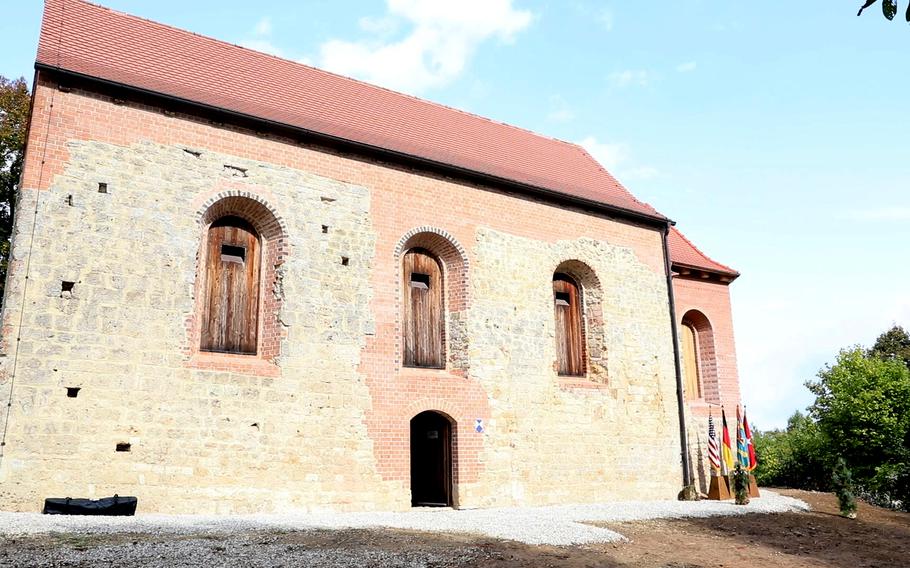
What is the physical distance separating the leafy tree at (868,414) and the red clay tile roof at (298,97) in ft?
21.1

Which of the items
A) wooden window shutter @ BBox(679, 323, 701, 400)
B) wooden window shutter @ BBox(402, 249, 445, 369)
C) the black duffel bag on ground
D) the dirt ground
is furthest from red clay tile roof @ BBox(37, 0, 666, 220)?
the dirt ground

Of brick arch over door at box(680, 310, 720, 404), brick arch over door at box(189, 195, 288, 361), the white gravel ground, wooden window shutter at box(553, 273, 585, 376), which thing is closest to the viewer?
the white gravel ground

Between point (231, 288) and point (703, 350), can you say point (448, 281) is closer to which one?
point (231, 288)

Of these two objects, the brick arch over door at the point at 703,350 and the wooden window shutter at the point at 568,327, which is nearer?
the wooden window shutter at the point at 568,327

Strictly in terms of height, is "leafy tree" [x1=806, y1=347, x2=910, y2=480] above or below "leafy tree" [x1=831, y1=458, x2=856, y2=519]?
above

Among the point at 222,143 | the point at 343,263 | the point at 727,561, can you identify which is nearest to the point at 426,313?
the point at 343,263

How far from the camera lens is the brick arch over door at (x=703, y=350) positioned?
18.1 meters

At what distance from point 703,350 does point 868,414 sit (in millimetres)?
4003

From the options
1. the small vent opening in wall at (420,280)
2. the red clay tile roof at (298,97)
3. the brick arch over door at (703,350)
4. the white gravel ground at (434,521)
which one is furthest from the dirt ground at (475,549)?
the red clay tile roof at (298,97)

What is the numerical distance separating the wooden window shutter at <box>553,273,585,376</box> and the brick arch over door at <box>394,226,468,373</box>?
255cm

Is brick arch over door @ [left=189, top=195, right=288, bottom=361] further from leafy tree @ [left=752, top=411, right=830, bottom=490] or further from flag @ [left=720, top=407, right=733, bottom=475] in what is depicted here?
leafy tree @ [left=752, top=411, right=830, bottom=490]

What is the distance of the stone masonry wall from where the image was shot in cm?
974

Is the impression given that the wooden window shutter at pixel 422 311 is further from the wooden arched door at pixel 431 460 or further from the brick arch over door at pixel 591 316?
the brick arch over door at pixel 591 316

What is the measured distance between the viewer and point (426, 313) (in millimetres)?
13625
